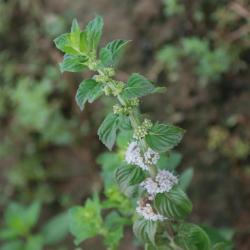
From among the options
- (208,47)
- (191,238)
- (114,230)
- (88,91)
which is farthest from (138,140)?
(208,47)

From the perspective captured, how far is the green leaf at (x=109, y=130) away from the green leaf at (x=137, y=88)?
0.21ft

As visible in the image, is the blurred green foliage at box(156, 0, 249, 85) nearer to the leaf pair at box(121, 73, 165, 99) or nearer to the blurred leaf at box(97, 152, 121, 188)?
the blurred leaf at box(97, 152, 121, 188)

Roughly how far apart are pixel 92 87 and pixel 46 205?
4.61 feet

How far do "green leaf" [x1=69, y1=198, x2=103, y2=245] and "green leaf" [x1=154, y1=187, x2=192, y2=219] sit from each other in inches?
13.2

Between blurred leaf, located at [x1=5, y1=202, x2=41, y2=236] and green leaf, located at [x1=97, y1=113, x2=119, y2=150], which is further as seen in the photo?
blurred leaf, located at [x1=5, y1=202, x2=41, y2=236]

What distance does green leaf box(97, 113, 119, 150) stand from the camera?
106cm

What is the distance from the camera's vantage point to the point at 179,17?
2.21 m

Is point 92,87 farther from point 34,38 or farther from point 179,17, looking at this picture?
point 34,38

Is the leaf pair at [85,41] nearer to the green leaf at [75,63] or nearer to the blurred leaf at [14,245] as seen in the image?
the green leaf at [75,63]

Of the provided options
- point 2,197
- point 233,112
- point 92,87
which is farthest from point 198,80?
point 92,87

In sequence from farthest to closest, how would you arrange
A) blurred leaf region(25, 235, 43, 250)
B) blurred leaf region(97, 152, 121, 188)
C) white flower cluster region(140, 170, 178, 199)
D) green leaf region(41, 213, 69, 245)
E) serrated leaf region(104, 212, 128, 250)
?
green leaf region(41, 213, 69, 245), blurred leaf region(25, 235, 43, 250), blurred leaf region(97, 152, 121, 188), serrated leaf region(104, 212, 128, 250), white flower cluster region(140, 170, 178, 199)

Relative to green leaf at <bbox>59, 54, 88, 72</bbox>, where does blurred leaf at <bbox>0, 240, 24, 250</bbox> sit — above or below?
above

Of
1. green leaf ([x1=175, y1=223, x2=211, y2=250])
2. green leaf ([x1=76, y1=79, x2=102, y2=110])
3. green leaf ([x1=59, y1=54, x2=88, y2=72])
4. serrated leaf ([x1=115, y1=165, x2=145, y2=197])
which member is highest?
green leaf ([x1=59, y1=54, x2=88, y2=72])

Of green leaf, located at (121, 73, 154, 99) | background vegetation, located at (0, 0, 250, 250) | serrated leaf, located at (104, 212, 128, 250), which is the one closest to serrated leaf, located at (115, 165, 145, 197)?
green leaf, located at (121, 73, 154, 99)
